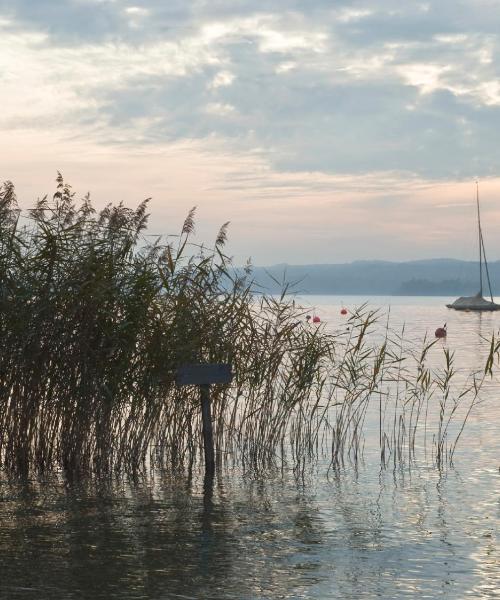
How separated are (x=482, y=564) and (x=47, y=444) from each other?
644 centimetres

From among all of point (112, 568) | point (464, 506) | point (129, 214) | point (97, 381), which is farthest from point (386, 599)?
point (129, 214)

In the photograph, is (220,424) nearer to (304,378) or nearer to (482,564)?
(304,378)

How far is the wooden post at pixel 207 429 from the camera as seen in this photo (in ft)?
44.8

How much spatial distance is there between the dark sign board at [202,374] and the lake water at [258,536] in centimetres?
143

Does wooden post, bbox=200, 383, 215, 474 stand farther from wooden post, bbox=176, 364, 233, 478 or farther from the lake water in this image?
the lake water

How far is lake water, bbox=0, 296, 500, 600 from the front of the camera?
866 centimetres

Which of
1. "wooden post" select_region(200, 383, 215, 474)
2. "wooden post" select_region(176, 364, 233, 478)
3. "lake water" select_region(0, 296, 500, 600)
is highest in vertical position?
"wooden post" select_region(176, 364, 233, 478)

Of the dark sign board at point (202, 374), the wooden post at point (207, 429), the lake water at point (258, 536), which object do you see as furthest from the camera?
the wooden post at point (207, 429)

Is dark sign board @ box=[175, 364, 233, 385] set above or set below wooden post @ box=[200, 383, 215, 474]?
above

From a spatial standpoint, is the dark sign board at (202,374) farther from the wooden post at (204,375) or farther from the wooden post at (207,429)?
the wooden post at (207,429)

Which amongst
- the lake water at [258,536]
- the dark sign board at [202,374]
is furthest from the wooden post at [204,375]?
the lake water at [258,536]

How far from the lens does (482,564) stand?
31.2 ft

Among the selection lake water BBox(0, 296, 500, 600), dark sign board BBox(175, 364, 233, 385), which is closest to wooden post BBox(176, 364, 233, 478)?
dark sign board BBox(175, 364, 233, 385)

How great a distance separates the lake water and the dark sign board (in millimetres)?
1434
